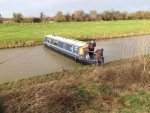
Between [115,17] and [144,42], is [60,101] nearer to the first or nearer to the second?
[144,42]

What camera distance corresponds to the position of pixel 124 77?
982 centimetres

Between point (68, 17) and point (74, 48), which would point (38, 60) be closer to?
point (74, 48)

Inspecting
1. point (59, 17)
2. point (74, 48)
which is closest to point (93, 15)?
point (59, 17)

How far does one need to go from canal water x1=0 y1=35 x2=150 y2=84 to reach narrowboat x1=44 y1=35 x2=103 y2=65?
0.39m

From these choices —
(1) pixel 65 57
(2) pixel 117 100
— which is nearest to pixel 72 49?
(1) pixel 65 57

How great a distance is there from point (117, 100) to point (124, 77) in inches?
71.0

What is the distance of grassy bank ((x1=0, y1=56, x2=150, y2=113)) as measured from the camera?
A: 7.42 meters

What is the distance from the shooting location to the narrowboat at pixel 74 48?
667 inches

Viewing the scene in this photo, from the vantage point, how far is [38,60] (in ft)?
61.4

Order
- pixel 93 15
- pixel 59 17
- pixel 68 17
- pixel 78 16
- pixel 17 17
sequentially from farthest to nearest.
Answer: pixel 93 15, pixel 78 16, pixel 68 17, pixel 59 17, pixel 17 17

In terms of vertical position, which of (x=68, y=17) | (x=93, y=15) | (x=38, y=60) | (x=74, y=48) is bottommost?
(x=38, y=60)

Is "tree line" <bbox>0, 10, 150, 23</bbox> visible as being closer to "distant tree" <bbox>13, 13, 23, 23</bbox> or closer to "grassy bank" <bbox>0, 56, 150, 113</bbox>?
"distant tree" <bbox>13, 13, 23, 23</bbox>

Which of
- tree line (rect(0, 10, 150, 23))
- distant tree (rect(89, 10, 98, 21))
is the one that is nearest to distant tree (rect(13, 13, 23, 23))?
tree line (rect(0, 10, 150, 23))

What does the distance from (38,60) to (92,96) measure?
10.9 metres
